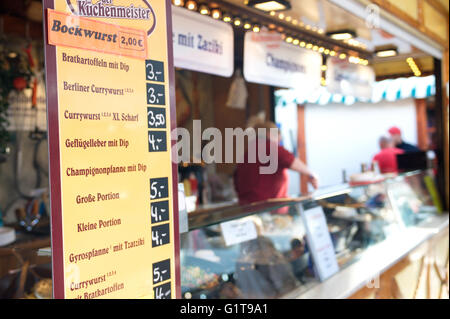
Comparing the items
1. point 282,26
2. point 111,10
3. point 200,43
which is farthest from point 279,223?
point 282,26

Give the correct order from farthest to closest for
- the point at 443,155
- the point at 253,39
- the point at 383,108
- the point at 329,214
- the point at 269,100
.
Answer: the point at 383,108, the point at 269,100, the point at 443,155, the point at 253,39, the point at 329,214

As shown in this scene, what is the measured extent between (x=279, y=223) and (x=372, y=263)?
887 millimetres

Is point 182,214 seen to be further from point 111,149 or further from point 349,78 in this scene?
point 349,78

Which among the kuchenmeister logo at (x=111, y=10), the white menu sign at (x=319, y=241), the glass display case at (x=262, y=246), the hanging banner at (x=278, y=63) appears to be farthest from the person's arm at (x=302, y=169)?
the kuchenmeister logo at (x=111, y=10)

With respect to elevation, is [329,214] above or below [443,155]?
below

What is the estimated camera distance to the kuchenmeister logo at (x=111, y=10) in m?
1.21

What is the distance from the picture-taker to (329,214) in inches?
117

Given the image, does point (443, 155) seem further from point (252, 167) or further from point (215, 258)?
point (215, 258)

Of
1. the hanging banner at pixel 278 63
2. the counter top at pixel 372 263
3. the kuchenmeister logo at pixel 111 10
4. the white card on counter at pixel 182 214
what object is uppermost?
the hanging banner at pixel 278 63

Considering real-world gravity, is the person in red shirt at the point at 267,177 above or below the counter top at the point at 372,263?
above

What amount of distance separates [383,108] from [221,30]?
735 cm

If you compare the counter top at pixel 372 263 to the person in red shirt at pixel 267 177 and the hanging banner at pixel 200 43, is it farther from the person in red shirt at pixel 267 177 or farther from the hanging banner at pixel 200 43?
the hanging banner at pixel 200 43

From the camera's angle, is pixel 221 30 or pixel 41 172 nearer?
pixel 221 30
